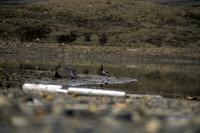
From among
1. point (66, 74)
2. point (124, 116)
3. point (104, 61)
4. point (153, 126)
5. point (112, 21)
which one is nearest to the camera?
point (153, 126)

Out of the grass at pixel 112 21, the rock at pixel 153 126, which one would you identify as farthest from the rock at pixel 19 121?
the grass at pixel 112 21

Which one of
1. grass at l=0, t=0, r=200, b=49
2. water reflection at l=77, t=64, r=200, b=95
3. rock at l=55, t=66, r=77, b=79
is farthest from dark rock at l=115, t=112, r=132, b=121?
grass at l=0, t=0, r=200, b=49

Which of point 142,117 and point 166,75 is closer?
point 142,117

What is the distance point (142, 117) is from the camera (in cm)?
905

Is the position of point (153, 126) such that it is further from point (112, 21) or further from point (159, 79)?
point (112, 21)

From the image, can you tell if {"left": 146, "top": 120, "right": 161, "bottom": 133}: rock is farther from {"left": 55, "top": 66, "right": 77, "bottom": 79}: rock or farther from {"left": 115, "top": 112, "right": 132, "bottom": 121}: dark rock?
{"left": 55, "top": 66, "right": 77, "bottom": 79}: rock

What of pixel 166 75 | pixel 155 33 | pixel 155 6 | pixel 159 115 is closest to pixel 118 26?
pixel 155 33

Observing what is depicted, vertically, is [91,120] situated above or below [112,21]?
above

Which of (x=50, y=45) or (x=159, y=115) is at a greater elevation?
(x=159, y=115)

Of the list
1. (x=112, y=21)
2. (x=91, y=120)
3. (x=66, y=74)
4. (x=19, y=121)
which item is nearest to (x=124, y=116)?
(x=91, y=120)

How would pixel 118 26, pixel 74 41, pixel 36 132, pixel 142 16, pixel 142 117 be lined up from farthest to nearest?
pixel 142 16 → pixel 118 26 → pixel 74 41 → pixel 142 117 → pixel 36 132

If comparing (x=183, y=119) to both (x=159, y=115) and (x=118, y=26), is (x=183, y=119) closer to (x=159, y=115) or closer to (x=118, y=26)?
(x=159, y=115)

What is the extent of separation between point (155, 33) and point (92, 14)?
11234 millimetres

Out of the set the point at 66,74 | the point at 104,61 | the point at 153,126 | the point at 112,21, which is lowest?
the point at 104,61
